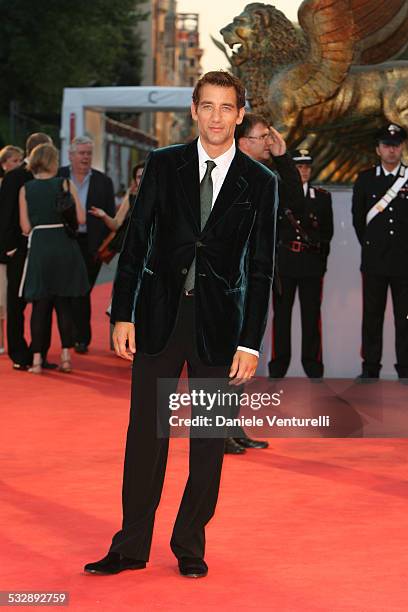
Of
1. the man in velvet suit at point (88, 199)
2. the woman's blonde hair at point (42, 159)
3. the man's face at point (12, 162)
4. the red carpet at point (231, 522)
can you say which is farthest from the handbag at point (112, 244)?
the red carpet at point (231, 522)

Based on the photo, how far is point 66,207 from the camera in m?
11.7

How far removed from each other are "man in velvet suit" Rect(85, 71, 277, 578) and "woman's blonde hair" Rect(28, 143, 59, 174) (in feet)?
19.8

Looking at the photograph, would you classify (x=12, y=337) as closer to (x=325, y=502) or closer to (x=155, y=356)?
(x=325, y=502)

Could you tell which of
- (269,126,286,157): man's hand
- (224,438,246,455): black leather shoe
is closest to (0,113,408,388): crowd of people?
(224,438,246,455): black leather shoe

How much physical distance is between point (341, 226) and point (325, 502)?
5.28 m

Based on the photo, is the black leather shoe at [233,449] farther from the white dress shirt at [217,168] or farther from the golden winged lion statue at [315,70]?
the golden winged lion statue at [315,70]

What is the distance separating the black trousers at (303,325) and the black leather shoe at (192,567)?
5561 millimetres

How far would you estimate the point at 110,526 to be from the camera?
6629 mm

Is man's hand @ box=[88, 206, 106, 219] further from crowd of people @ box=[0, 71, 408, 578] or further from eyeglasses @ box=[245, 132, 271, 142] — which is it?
crowd of people @ box=[0, 71, 408, 578]

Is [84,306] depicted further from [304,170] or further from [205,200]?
[205,200]

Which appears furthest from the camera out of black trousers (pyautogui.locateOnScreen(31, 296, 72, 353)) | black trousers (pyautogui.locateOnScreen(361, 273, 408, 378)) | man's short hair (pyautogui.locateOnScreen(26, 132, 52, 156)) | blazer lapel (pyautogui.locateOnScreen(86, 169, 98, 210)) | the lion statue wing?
blazer lapel (pyautogui.locateOnScreen(86, 169, 98, 210))

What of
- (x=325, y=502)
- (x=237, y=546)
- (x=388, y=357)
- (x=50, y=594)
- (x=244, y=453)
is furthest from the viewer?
(x=388, y=357)

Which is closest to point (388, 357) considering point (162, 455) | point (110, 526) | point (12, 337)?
point (12, 337)

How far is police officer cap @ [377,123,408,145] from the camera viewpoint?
11.3 metres
